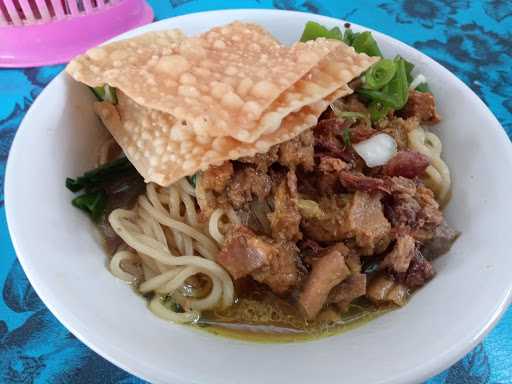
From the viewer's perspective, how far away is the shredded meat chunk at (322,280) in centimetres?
193

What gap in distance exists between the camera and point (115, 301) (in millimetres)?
1819

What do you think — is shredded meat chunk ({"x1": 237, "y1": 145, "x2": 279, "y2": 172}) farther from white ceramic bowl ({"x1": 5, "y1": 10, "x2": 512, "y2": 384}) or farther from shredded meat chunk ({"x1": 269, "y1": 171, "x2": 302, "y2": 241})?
white ceramic bowl ({"x1": 5, "y1": 10, "x2": 512, "y2": 384})

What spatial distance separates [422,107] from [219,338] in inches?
61.4

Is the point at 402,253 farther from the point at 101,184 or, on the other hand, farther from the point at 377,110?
the point at 101,184

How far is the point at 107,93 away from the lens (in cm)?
225

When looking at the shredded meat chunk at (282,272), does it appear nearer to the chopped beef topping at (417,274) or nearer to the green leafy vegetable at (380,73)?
the chopped beef topping at (417,274)

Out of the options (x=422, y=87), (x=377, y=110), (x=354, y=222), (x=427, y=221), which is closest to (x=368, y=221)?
(x=354, y=222)

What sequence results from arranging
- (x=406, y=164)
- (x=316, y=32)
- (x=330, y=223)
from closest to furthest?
(x=330, y=223)
(x=406, y=164)
(x=316, y=32)

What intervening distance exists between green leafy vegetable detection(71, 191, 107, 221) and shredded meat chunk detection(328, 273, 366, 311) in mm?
1127

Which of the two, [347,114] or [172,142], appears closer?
[172,142]

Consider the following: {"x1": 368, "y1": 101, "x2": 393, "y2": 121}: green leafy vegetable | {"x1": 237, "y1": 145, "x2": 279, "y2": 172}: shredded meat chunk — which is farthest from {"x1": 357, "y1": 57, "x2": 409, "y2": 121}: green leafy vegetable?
{"x1": 237, "y1": 145, "x2": 279, "y2": 172}: shredded meat chunk

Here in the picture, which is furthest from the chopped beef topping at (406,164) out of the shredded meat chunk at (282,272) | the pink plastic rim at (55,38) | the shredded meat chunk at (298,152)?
the pink plastic rim at (55,38)

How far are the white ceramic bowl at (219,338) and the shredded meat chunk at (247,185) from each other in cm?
61

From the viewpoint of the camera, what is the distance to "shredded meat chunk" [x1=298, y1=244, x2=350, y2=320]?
193 cm
